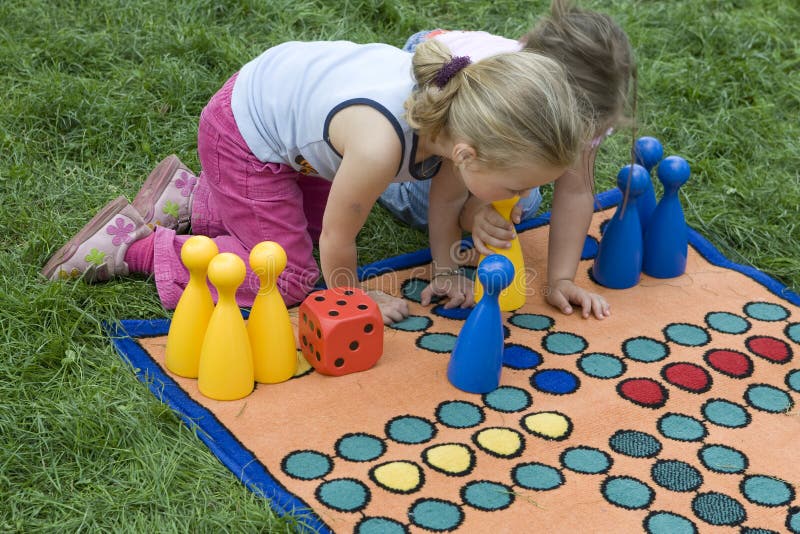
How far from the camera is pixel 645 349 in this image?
1501mm

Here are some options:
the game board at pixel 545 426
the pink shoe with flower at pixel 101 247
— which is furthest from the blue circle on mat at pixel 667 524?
the pink shoe with flower at pixel 101 247

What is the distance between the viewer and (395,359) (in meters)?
1.44

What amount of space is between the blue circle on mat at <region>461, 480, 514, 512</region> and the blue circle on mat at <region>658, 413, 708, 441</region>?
291 millimetres

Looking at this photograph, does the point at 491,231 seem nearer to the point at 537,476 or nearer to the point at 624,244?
the point at 624,244

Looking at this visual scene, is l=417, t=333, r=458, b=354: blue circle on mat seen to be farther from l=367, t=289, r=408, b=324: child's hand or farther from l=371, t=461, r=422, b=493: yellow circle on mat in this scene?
l=371, t=461, r=422, b=493: yellow circle on mat

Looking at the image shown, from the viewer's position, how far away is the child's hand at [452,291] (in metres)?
1.60

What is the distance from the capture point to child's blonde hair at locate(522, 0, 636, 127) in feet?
4.65

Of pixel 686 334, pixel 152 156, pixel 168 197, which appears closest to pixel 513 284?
pixel 686 334

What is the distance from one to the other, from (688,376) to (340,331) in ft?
1.90

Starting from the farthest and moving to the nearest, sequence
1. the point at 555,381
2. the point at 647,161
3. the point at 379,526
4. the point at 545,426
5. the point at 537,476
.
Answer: the point at 647,161 < the point at 555,381 < the point at 545,426 < the point at 537,476 < the point at 379,526

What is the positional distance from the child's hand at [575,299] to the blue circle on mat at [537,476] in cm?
44

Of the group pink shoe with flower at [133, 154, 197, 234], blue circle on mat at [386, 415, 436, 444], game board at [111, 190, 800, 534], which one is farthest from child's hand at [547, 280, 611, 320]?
pink shoe with flower at [133, 154, 197, 234]

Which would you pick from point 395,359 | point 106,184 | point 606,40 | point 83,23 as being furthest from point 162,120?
point 606,40

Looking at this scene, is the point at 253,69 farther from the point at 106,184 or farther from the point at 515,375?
the point at 515,375
